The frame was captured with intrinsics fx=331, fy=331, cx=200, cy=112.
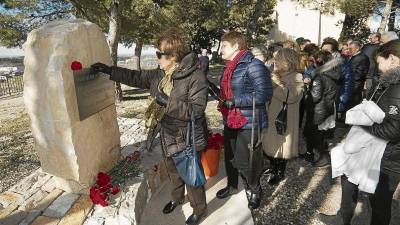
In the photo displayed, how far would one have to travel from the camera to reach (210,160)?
414cm

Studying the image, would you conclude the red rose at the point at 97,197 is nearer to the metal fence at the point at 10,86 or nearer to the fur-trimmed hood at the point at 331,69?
the fur-trimmed hood at the point at 331,69

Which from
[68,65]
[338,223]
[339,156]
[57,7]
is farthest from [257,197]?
[57,7]

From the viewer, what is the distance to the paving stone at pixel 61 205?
2.80 metres

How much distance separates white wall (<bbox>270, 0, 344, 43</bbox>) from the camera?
110 feet

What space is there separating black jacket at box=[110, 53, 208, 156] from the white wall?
33149 millimetres

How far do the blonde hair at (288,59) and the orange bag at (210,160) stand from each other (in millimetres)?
1300

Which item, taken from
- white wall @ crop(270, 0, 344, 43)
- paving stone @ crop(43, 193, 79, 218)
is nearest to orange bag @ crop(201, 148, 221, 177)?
paving stone @ crop(43, 193, 79, 218)

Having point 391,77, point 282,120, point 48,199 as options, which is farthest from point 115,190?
point 391,77

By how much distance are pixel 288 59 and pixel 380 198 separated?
1.75m

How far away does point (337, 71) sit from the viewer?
4406 mm

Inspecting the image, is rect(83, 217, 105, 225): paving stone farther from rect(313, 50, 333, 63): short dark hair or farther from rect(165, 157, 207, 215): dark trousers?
rect(313, 50, 333, 63): short dark hair

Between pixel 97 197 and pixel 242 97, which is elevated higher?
pixel 242 97

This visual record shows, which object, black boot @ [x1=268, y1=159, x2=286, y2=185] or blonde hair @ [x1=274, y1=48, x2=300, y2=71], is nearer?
blonde hair @ [x1=274, y1=48, x2=300, y2=71]

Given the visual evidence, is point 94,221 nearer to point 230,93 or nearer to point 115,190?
point 115,190
